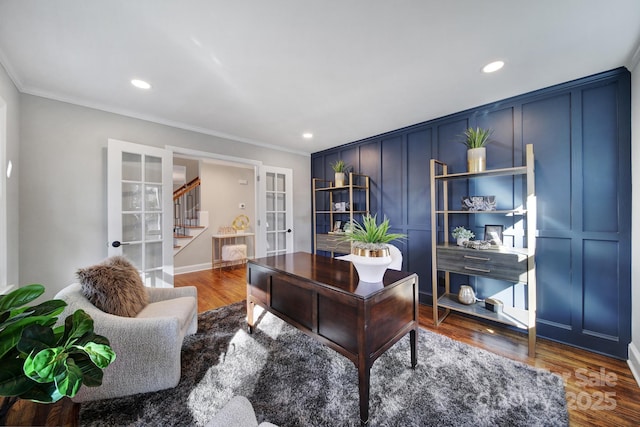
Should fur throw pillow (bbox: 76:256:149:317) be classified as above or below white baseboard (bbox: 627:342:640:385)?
above

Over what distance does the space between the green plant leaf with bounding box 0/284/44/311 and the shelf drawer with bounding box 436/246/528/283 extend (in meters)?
2.80

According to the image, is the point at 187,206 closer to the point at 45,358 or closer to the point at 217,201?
the point at 217,201

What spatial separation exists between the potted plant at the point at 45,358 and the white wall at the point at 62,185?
2.34 meters

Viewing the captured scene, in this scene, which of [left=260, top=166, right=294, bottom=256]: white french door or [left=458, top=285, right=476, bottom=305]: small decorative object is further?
[left=260, top=166, right=294, bottom=256]: white french door

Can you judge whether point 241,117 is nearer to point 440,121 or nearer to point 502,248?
point 440,121

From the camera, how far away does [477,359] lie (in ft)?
6.25

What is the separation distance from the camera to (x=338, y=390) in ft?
5.19

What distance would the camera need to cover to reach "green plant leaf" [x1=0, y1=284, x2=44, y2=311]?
2.38 feet

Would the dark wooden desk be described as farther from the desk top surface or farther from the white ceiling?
the white ceiling

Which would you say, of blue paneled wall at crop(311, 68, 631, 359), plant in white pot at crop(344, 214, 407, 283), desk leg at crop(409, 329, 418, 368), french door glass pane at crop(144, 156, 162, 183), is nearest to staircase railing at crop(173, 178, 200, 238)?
french door glass pane at crop(144, 156, 162, 183)

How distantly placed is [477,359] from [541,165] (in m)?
1.88

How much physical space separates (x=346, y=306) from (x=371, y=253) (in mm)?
362

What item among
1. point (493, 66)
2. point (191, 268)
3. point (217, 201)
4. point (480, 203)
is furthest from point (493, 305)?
point (217, 201)

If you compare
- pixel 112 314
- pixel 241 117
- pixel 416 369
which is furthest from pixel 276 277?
pixel 241 117
